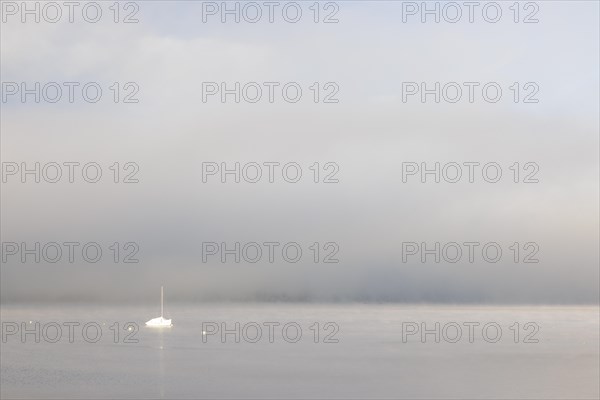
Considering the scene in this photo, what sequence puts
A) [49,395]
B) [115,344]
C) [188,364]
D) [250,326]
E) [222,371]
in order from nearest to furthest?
[49,395] → [222,371] → [188,364] → [115,344] → [250,326]

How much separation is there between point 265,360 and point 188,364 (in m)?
6.60

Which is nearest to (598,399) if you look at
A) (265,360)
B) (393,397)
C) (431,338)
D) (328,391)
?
(393,397)

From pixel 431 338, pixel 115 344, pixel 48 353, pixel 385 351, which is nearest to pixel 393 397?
pixel 385 351

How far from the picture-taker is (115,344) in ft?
291

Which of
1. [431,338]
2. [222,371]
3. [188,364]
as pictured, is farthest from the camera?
[431,338]

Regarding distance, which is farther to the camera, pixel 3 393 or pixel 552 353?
pixel 552 353

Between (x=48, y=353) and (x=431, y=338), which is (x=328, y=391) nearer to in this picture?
(x=48, y=353)

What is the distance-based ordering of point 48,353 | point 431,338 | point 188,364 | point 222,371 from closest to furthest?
point 222,371 < point 188,364 < point 48,353 < point 431,338

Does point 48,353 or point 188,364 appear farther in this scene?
point 48,353

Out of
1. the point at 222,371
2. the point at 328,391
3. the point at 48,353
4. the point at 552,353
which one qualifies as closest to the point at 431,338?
the point at 552,353

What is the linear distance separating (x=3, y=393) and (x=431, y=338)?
7308cm

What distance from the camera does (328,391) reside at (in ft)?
155

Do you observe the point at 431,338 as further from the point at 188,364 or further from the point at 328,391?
the point at 328,391

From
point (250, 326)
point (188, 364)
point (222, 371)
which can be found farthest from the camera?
point (250, 326)
